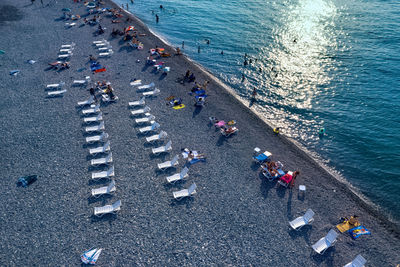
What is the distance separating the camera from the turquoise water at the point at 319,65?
22781mm

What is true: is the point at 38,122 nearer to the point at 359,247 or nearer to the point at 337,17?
the point at 359,247

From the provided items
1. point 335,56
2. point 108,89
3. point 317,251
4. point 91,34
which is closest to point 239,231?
point 317,251

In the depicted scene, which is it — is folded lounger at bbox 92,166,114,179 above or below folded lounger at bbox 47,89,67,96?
below

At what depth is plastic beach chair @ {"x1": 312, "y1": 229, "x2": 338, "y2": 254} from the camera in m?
13.7

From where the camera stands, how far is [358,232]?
15.0m

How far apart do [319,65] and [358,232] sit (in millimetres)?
27642

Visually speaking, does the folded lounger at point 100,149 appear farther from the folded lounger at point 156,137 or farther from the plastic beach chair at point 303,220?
the plastic beach chair at point 303,220

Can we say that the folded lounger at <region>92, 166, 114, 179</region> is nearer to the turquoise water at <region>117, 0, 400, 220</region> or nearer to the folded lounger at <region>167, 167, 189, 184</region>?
the folded lounger at <region>167, 167, 189, 184</region>

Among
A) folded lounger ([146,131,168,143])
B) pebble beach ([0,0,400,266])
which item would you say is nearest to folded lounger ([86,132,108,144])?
pebble beach ([0,0,400,266])

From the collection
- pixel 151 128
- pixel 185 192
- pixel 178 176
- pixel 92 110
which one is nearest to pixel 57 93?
pixel 92 110

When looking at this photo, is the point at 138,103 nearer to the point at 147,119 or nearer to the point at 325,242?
the point at 147,119

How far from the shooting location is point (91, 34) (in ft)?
129

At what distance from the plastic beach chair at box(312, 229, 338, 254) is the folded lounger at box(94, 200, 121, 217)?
12.0m

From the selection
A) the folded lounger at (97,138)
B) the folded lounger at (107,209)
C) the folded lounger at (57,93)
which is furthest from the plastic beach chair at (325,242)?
the folded lounger at (57,93)
